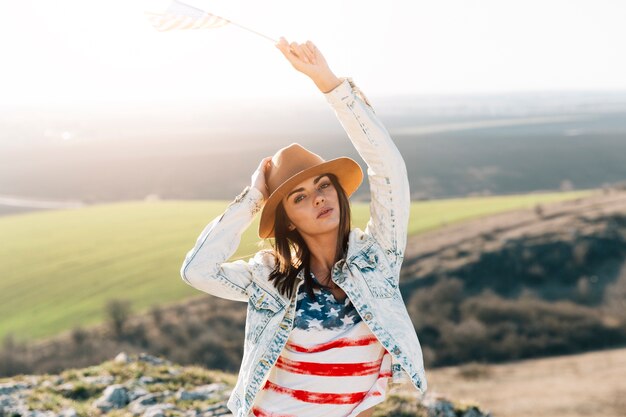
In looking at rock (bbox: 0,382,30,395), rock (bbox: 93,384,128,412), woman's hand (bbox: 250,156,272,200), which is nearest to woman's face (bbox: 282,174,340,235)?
woman's hand (bbox: 250,156,272,200)

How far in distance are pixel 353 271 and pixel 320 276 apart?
0.69 ft

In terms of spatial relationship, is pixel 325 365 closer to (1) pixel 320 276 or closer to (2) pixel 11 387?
(1) pixel 320 276

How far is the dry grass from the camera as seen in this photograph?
1897 cm

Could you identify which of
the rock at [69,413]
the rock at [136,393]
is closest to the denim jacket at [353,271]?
the rock at [69,413]

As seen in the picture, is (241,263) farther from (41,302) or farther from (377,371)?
(41,302)

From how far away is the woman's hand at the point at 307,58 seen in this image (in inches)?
127

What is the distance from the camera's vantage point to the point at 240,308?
3278 cm

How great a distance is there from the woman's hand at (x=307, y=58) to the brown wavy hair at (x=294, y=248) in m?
0.49

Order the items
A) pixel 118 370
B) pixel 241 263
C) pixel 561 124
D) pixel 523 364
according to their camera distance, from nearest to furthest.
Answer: pixel 241 263 < pixel 118 370 < pixel 523 364 < pixel 561 124

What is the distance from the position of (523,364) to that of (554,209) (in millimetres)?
19918

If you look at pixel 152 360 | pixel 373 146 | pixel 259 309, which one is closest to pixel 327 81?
pixel 373 146

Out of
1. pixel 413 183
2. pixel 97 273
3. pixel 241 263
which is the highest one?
pixel 241 263

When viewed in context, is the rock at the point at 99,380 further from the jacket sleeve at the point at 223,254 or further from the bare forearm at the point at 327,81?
the bare forearm at the point at 327,81

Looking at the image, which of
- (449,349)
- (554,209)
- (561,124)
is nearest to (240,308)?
(449,349)
